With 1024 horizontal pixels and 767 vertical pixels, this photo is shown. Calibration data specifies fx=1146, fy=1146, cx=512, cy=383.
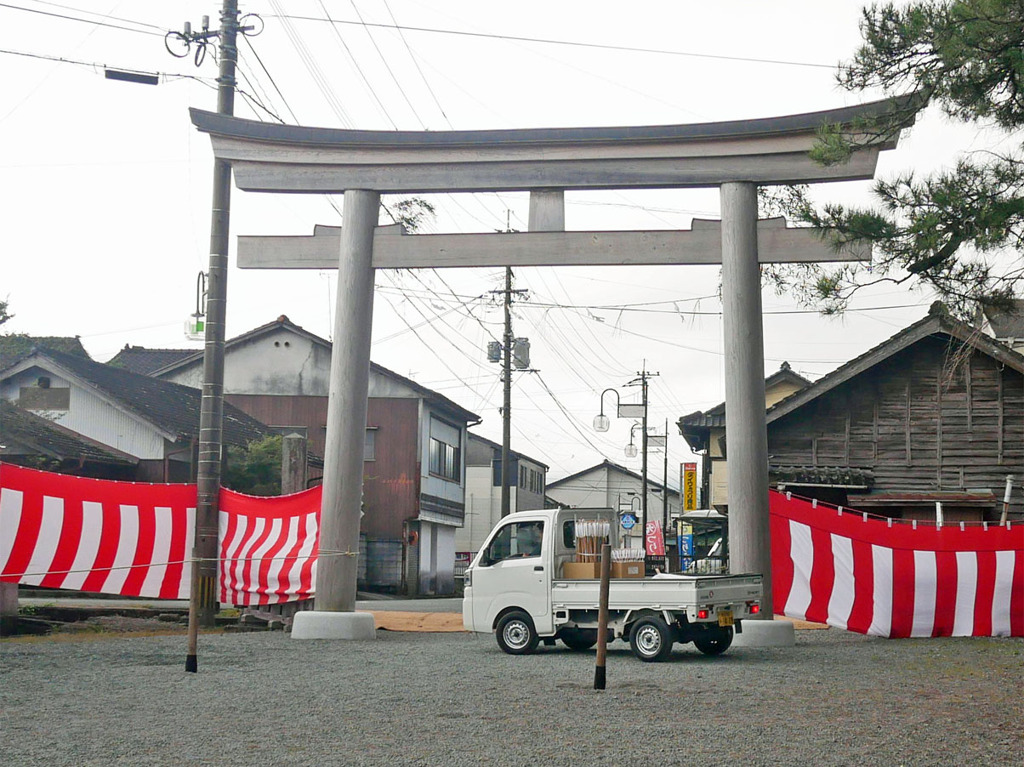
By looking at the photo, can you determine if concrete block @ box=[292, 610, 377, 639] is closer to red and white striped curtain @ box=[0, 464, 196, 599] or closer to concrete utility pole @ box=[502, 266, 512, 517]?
red and white striped curtain @ box=[0, 464, 196, 599]

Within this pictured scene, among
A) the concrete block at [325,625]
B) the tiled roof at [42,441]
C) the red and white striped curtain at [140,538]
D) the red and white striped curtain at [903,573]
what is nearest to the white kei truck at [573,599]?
the concrete block at [325,625]

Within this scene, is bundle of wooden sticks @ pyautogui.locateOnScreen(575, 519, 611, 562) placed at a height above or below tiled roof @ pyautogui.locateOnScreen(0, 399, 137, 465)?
below

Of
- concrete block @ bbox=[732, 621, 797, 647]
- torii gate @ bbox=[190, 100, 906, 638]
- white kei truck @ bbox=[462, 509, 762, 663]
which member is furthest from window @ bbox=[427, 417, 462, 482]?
concrete block @ bbox=[732, 621, 797, 647]

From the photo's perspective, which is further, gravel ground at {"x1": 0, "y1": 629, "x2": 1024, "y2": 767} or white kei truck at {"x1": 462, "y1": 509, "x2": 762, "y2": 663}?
white kei truck at {"x1": 462, "y1": 509, "x2": 762, "y2": 663}

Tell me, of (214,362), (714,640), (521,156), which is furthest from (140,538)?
(714,640)

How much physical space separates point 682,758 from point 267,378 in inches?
1389

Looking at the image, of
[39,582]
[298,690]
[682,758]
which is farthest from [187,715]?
[39,582]

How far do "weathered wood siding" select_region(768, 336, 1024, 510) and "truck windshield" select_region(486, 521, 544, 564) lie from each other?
11.4 m

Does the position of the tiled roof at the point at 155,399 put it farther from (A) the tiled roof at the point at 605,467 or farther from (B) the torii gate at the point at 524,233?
(A) the tiled roof at the point at 605,467

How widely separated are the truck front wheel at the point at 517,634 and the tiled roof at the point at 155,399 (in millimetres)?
16212

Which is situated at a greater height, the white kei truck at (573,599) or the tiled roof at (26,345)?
the tiled roof at (26,345)

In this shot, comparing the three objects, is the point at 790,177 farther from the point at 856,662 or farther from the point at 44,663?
the point at 44,663

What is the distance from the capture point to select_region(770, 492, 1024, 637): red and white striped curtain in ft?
55.4

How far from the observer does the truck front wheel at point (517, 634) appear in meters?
15.1
